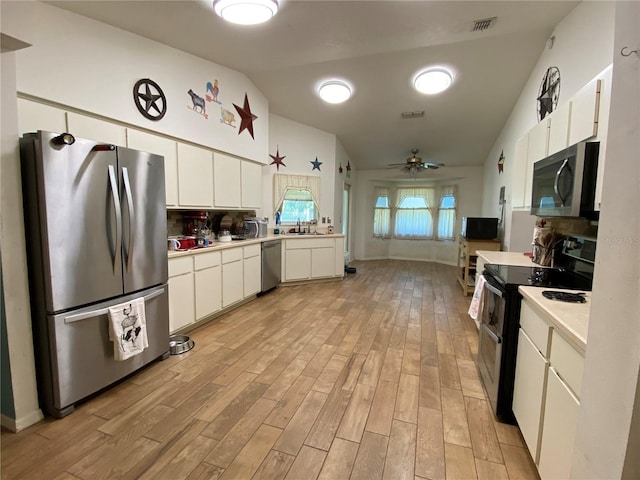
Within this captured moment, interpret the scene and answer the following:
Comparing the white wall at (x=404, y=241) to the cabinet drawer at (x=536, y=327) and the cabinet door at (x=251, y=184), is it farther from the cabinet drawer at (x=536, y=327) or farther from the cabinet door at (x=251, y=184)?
the cabinet drawer at (x=536, y=327)

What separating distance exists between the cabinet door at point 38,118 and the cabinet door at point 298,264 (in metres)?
3.33

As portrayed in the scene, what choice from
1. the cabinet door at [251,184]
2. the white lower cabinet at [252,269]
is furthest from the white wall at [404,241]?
the white lower cabinet at [252,269]

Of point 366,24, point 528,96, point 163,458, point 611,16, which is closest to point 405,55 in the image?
point 366,24

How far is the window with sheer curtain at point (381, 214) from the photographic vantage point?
8.18 meters

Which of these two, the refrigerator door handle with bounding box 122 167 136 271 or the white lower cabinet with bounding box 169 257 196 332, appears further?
the white lower cabinet with bounding box 169 257 196 332

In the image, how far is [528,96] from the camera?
12.7 feet

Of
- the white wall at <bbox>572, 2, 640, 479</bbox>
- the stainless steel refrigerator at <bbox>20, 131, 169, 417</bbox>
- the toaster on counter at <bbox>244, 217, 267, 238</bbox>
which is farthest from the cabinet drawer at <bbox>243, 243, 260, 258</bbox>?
the white wall at <bbox>572, 2, 640, 479</bbox>

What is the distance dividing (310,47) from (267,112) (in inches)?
66.1

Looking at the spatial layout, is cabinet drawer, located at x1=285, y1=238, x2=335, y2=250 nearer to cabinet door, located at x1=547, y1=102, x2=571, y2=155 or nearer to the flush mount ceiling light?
the flush mount ceiling light

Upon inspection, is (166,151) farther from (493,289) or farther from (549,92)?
(549,92)

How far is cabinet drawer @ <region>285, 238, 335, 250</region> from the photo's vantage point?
5008mm

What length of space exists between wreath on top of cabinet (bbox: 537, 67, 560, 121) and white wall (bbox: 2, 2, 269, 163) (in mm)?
3646

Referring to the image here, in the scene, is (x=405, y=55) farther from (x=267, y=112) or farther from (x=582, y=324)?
(x=582, y=324)

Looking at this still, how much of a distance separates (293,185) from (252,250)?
181cm
